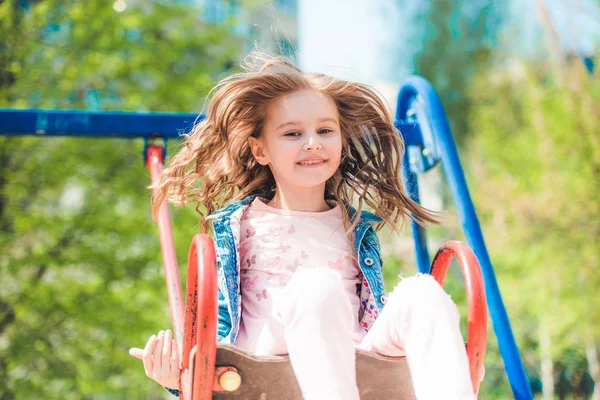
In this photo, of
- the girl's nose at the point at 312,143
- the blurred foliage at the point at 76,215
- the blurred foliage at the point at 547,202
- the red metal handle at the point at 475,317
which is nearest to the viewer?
the red metal handle at the point at 475,317

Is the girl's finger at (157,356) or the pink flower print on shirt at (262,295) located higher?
the pink flower print on shirt at (262,295)

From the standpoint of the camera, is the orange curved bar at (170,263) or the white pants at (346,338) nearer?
the white pants at (346,338)

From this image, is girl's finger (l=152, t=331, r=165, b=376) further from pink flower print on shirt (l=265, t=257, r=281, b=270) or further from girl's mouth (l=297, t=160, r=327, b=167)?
girl's mouth (l=297, t=160, r=327, b=167)

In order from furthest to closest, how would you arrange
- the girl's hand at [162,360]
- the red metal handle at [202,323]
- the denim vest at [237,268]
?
the denim vest at [237,268]
the girl's hand at [162,360]
the red metal handle at [202,323]

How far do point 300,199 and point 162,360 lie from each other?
0.66 m

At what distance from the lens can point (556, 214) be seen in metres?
11.4

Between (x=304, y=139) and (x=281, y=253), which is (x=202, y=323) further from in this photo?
(x=304, y=139)

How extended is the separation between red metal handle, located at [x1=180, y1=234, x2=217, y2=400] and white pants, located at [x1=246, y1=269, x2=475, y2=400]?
16 centimetres

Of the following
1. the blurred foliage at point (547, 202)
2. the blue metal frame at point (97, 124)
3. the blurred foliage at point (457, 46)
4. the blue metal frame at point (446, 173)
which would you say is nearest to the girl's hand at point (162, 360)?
the blue metal frame at point (446, 173)

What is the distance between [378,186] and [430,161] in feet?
1.53

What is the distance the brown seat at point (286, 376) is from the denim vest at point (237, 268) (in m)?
0.32

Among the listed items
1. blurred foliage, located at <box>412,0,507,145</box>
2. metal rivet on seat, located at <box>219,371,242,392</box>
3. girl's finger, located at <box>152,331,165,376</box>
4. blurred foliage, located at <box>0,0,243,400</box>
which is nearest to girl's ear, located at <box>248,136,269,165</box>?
girl's finger, located at <box>152,331,165,376</box>

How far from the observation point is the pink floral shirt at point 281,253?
1840 millimetres

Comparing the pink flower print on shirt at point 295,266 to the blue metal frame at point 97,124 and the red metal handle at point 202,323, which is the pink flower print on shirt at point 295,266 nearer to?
the red metal handle at point 202,323
